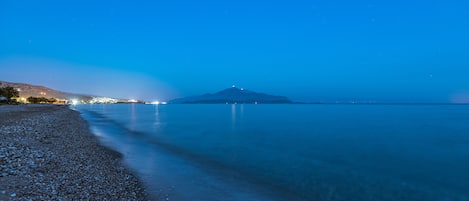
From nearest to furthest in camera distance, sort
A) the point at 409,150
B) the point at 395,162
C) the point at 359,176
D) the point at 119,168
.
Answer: the point at 119,168, the point at 359,176, the point at 395,162, the point at 409,150

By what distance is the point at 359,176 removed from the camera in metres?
14.4

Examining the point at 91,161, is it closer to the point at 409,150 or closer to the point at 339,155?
the point at 339,155

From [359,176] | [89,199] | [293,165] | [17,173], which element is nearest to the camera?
[89,199]

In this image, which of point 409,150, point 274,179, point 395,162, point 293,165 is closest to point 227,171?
point 274,179

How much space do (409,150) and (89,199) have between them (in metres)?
23.7

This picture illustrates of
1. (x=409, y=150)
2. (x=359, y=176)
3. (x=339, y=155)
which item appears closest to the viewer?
(x=359, y=176)

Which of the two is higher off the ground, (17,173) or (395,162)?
(17,173)

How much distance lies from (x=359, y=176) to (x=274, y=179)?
4524 millimetres

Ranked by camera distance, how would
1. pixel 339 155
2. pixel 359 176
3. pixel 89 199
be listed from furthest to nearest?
pixel 339 155 < pixel 359 176 < pixel 89 199

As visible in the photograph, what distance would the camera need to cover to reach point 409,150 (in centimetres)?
2331

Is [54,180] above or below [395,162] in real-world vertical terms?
above

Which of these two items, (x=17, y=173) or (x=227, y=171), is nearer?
(x=17, y=173)

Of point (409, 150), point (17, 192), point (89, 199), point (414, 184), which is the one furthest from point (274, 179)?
point (409, 150)

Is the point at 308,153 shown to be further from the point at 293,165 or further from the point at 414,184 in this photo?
the point at 414,184
